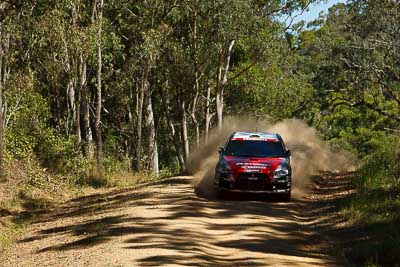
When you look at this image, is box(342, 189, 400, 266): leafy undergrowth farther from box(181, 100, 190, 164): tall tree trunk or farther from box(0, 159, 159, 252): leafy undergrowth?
box(181, 100, 190, 164): tall tree trunk

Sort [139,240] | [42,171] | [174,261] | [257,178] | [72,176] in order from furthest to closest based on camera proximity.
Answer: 1. [72,176]
2. [42,171]
3. [257,178]
4. [139,240]
5. [174,261]

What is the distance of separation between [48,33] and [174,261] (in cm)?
2059

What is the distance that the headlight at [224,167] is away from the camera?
16750mm

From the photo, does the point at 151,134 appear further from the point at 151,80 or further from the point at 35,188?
the point at 35,188

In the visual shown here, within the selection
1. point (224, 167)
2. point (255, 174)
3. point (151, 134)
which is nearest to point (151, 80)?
point (151, 134)

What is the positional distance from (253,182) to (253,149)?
57.2 inches

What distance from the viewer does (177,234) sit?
39.6 ft

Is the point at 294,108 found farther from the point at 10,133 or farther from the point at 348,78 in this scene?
the point at 10,133

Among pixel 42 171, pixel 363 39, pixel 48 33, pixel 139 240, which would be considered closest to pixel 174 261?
pixel 139 240

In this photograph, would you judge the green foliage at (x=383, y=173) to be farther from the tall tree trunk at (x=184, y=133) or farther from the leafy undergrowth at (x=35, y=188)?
the tall tree trunk at (x=184, y=133)

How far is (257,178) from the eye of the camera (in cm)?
1653

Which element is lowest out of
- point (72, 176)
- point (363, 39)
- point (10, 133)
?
point (72, 176)

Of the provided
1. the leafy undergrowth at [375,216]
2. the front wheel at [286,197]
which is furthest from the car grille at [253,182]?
the leafy undergrowth at [375,216]

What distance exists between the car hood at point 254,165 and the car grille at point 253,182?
93 millimetres
